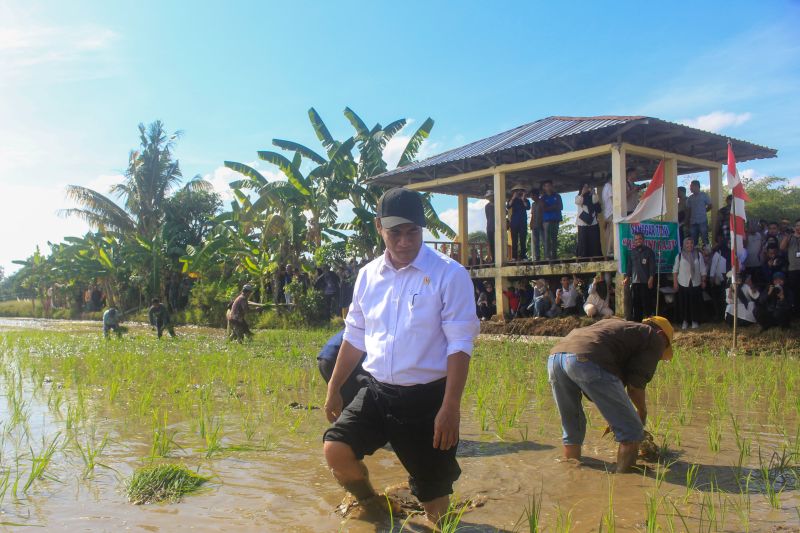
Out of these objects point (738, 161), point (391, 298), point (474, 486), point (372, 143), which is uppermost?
point (372, 143)

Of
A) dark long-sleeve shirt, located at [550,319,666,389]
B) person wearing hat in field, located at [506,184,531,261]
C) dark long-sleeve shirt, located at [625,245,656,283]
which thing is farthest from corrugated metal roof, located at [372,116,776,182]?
dark long-sleeve shirt, located at [550,319,666,389]

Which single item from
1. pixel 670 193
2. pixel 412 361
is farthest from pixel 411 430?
pixel 670 193

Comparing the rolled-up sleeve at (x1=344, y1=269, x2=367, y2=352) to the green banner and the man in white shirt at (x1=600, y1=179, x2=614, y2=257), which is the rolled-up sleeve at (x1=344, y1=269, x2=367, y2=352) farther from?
the man in white shirt at (x1=600, y1=179, x2=614, y2=257)

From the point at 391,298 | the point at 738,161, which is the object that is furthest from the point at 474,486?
the point at 738,161

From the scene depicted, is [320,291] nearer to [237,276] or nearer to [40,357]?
[237,276]

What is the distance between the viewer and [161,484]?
3428mm

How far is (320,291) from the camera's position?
17.6 metres

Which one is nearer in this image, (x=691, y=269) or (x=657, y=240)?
(x=691, y=269)

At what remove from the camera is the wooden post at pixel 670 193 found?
11823mm

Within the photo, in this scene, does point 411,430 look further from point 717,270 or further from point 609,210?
point 609,210

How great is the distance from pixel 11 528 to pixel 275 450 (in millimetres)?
1725

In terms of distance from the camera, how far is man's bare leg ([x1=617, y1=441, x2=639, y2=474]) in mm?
3809

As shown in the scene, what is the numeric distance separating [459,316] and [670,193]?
1041 cm

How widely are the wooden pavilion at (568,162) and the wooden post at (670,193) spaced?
18 mm
